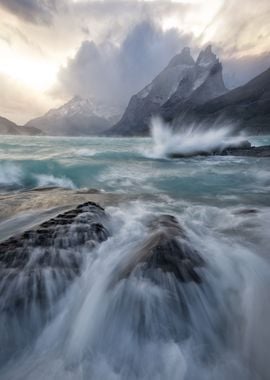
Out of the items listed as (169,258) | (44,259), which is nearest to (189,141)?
(169,258)

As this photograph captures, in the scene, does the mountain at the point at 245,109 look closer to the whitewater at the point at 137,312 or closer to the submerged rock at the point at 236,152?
the submerged rock at the point at 236,152

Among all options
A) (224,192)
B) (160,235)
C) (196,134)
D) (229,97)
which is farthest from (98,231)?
(229,97)

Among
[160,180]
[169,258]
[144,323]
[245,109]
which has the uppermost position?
[245,109]

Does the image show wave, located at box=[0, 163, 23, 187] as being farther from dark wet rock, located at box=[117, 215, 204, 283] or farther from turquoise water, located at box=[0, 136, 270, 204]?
dark wet rock, located at box=[117, 215, 204, 283]

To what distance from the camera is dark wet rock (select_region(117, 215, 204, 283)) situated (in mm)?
3502

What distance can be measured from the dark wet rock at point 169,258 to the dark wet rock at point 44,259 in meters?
0.86

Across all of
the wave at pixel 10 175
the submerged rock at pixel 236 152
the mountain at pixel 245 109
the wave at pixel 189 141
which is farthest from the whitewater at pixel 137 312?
the mountain at pixel 245 109

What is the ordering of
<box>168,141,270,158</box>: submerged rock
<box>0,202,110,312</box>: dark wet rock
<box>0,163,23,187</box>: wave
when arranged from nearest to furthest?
<box>0,202,110,312</box>: dark wet rock < <box>0,163,23,187</box>: wave < <box>168,141,270,158</box>: submerged rock

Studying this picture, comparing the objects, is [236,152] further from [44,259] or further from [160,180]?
[44,259]

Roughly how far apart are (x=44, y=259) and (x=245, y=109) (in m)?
129

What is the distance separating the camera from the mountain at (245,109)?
4077 inches

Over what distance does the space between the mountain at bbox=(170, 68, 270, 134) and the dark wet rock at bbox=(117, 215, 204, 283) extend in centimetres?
9796

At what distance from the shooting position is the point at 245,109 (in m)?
116

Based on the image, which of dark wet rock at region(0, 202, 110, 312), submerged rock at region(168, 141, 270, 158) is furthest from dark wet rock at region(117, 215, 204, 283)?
submerged rock at region(168, 141, 270, 158)
